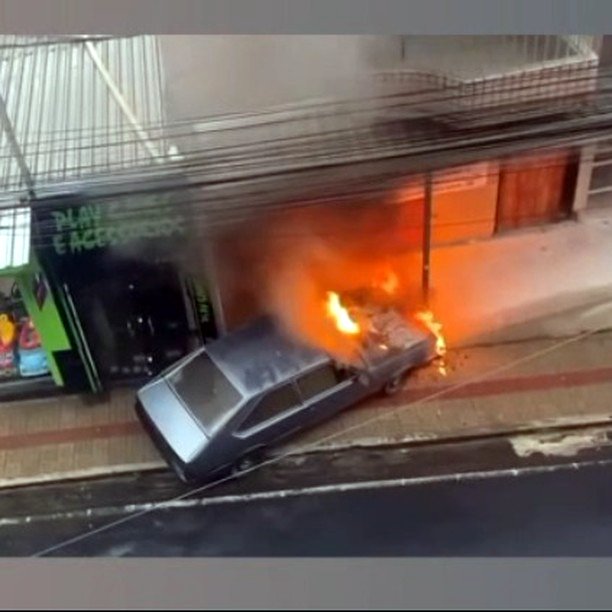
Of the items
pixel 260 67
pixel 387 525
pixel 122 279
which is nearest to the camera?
pixel 260 67

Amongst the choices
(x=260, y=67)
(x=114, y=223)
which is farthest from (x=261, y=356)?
(x=260, y=67)

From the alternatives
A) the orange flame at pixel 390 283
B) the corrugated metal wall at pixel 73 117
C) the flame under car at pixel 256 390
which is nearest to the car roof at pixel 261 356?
the flame under car at pixel 256 390

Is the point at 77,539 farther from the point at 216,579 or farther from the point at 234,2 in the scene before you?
the point at 234,2

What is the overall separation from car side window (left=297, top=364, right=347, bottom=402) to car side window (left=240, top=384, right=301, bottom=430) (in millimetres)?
13

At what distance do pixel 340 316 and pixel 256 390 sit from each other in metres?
0.15

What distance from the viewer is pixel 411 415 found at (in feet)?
4.61

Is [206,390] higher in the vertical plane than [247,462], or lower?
higher

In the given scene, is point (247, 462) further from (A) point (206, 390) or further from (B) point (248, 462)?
(A) point (206, 390)

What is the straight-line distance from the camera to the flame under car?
1.37 meters

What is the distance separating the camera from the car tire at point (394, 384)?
139cm

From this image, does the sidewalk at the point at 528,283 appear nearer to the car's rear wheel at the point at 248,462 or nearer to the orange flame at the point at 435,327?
the orange flame at the point at 435,327

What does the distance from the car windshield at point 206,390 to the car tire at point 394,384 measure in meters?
0.20

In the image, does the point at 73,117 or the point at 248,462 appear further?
the point at 248,462

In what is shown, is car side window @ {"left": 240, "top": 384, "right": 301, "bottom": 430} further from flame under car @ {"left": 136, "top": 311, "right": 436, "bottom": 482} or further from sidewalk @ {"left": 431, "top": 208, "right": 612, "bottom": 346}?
sidewalk @ {"left": 431, "top": 208, "right": 612, "bottom": 346}
